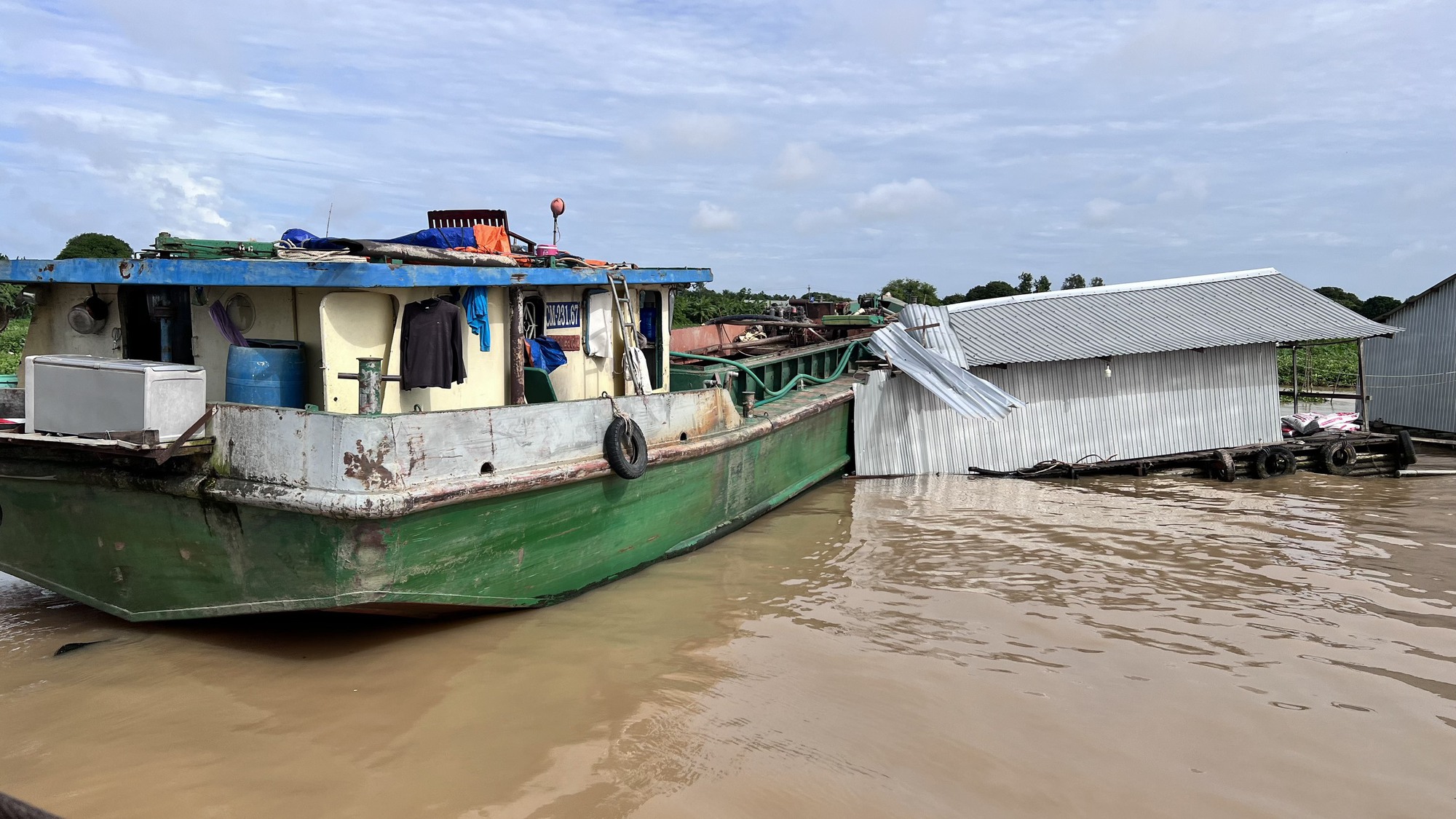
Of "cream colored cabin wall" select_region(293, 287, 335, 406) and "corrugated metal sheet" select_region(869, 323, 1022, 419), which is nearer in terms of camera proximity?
"cream colored cabin wall" select_region(293, 287, 335, 406)

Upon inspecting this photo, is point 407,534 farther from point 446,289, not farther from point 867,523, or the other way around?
point 867,523

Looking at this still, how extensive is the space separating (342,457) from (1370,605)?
298 inches

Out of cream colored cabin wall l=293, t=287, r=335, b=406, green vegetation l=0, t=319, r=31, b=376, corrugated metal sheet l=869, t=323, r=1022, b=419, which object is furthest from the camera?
green vegetation l=0, t=319, r=31, b=376

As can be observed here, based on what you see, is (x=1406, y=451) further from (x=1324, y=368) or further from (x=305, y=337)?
(x=1324, y=368)

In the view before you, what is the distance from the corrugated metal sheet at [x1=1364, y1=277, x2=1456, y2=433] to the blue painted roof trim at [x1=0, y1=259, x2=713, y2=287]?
61.8 ft

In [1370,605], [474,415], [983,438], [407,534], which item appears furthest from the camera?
[983,438]

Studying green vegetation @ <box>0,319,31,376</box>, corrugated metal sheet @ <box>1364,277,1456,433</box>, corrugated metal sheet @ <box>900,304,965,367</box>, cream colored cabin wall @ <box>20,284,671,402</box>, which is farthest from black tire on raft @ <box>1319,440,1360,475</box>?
green vegetation @ <box>0,319,31,376</box>

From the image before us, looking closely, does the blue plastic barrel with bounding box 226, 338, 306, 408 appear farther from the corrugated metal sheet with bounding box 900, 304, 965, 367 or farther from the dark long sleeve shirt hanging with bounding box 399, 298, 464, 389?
the corrugated metal sheet with bounding box 900, 304, 965, 367

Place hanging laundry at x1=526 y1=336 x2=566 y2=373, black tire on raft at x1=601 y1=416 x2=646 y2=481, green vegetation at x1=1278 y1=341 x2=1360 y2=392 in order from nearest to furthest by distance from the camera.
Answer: black tire on raft at x1=601 y1=416 x2=646 y2=481
hanging laundry at x1=526 y1=336 x2=566 y2=373
green vegetation at x1=1278 y1=341 x2=1360 y2=392

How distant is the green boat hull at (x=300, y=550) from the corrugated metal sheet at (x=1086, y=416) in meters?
6.63

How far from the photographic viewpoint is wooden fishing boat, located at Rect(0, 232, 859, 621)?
4887 mm

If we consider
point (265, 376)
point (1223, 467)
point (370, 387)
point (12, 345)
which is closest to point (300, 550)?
point (370, 387)

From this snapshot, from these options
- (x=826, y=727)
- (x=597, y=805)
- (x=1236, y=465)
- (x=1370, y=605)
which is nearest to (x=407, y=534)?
(x=597, y=805)

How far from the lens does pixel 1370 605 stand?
23.0 ft
